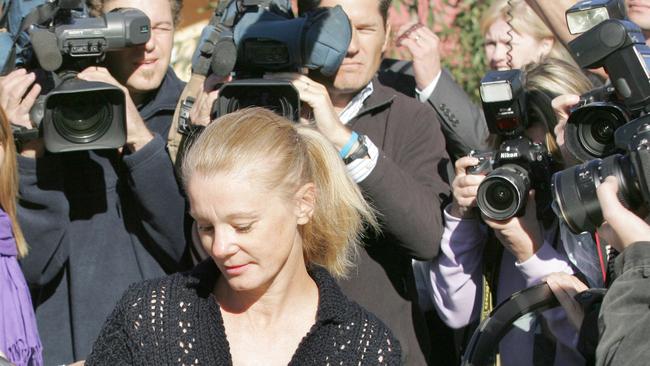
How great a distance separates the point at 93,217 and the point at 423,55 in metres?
1.31

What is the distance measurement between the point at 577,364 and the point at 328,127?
0.90 metres

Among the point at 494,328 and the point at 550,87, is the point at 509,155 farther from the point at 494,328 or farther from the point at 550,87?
the point at 494,328

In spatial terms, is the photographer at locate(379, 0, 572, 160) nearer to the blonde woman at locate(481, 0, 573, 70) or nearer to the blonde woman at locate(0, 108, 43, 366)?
the blonde woman at locate(481, 0, 573, 70)

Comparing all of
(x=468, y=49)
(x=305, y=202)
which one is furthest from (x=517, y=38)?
(x=468, y=49)

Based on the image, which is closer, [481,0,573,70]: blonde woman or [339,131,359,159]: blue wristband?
[339,131,359,159]: blue wristband

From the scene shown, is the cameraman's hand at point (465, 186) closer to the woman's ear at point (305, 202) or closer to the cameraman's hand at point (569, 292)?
the cameraman's hand at point (569, 292)

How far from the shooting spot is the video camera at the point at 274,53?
288 centimetres

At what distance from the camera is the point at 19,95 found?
2.97m

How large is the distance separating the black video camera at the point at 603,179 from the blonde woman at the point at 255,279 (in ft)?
1.58

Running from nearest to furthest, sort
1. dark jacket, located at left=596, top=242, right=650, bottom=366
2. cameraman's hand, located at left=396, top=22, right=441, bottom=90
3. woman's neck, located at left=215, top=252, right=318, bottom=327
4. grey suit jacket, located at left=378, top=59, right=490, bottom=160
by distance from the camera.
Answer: dark jacket, located at left=596, top=242, right=650, bottom=366
woman's neck, located at left=215, top=252, right=318, bottom=327
grey suit jacket, located at left=378, top=59, right=490, bottom=160
cameraman's hand, located at left=396, top=22, right=441, bottom=90

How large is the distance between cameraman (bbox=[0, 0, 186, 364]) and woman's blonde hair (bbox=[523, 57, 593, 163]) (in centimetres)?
104

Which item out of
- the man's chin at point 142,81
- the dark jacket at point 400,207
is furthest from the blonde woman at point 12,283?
the dark jacket at point 400,207

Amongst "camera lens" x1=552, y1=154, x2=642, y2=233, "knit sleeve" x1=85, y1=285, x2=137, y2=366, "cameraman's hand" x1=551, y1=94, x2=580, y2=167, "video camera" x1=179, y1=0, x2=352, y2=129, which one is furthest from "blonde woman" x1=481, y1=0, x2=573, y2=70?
"knit sleeve" x1=85, y1=285, x2=137, y2=366

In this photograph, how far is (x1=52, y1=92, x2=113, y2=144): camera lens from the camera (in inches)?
117
